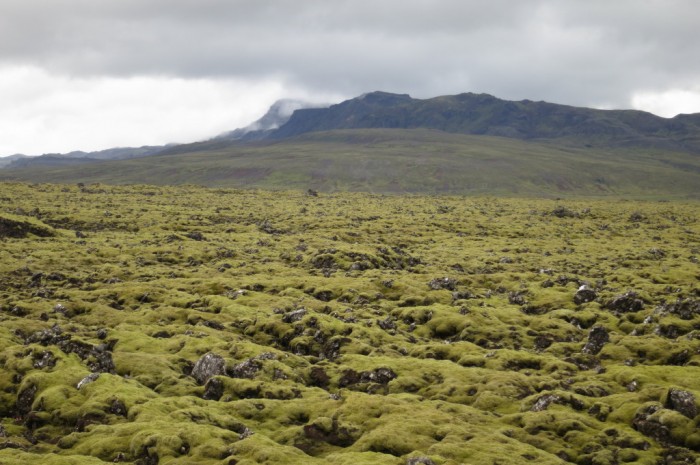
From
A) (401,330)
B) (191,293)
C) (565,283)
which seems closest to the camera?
(401,330)

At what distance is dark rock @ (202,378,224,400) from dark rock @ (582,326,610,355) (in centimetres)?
2354

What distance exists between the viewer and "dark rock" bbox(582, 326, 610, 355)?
1506 inches

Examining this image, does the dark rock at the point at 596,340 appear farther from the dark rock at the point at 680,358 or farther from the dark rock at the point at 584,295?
the dark rock at the point at 584,295

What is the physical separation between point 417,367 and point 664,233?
85649 mm

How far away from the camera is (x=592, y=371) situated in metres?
34.1

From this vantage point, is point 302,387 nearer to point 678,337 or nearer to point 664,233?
point 678,337

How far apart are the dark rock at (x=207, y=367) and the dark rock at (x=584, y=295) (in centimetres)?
3103

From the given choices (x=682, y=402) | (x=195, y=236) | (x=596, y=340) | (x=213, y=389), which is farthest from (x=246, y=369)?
(x=195, y=236)

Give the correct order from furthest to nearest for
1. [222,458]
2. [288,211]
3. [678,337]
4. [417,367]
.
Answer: [288,211] → [678,337] → [417,367] → [222,458]

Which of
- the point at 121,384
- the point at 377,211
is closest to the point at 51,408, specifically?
the point at 121,384

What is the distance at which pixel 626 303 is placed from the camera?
46.8 m

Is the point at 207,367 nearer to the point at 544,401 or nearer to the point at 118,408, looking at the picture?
the point at 118,408

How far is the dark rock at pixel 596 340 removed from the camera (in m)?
38.2

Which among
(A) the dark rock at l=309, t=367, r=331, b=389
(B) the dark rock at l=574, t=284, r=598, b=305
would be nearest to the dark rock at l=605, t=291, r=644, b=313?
(B) the dark rock at l=574, t=284, r=598, b=305
